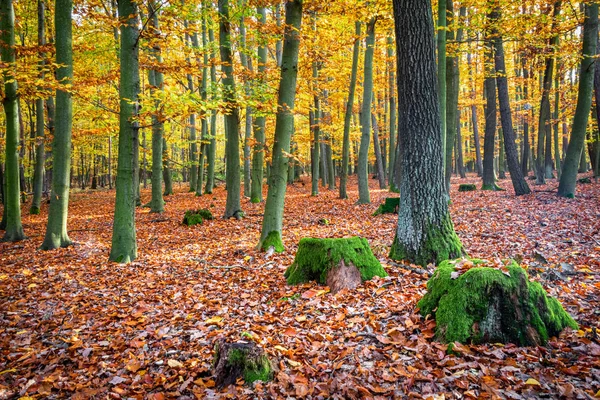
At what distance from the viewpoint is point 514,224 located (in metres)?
8.69

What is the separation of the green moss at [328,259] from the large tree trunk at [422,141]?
839 mm

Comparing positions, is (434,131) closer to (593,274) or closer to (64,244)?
(593,274)

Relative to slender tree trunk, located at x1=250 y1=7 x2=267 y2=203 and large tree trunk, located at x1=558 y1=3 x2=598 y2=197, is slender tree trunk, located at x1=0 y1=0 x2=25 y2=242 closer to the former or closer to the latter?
slender tree trunk, located at x1=250 y1=7 x2=267 y2=203

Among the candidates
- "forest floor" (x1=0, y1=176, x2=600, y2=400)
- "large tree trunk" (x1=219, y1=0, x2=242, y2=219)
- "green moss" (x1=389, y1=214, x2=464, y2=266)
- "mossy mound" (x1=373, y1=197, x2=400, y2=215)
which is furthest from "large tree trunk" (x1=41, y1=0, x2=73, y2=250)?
"mossy mound" (x1=373, y1=197, x2=400, y2=215)

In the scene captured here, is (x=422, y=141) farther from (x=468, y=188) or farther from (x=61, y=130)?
(x=468, y=188)

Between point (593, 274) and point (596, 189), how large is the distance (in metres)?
10.5

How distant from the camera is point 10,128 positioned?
9867mm

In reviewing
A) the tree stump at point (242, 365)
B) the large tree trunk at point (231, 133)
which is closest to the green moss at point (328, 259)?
the tree stump at point (242, 365)

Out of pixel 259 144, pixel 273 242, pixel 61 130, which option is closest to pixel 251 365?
pixel 273 242

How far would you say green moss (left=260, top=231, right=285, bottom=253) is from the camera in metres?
7.71

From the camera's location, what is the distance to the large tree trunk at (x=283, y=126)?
24.3 feet

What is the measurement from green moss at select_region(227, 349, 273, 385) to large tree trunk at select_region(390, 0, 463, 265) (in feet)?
11.1

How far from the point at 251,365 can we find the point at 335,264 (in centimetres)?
239

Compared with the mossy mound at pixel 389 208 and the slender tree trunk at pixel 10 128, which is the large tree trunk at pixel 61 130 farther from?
the mossy mound at pixel 389 208
